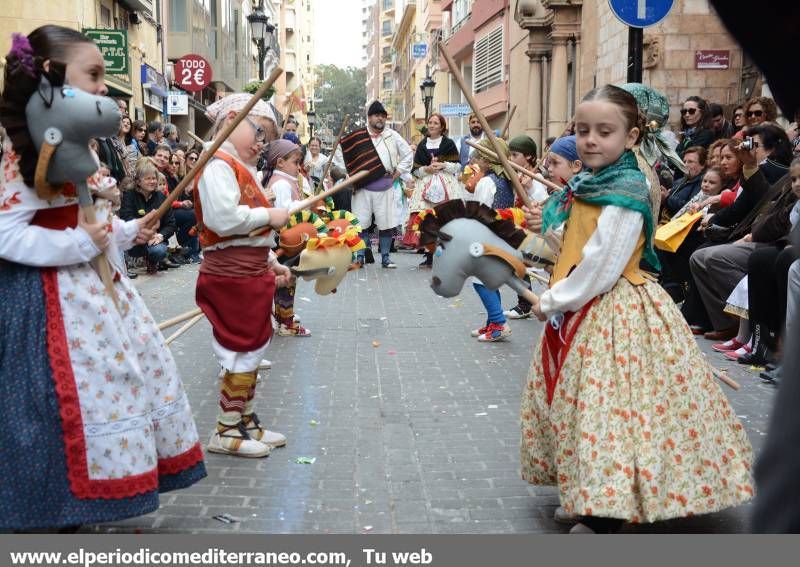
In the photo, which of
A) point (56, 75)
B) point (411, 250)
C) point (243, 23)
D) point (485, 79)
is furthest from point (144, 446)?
point (243, 23)

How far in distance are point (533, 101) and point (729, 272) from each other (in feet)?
63.2

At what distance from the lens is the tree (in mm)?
114438

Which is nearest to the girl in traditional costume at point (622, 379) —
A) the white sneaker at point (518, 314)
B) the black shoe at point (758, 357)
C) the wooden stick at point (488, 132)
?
the wooden stick at point (488, 132)

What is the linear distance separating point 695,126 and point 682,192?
2.08 metres

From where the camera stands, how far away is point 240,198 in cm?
456

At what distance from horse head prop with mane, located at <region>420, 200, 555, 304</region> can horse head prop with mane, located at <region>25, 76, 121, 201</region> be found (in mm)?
1571

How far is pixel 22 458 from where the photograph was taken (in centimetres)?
310

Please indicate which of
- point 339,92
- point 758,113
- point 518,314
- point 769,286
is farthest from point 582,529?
point 339,92

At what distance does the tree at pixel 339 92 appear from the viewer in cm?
11444

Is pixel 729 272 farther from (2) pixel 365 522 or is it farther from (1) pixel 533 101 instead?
(1) pixel 533 101

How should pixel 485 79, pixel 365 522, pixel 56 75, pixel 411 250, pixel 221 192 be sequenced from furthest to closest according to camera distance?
pixel 485 79 < pixel 411 250 < pixel 221 192 < pixel 365 522 < pixel 56 75

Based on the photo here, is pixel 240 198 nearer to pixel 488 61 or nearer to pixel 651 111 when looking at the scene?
pixel 651 111

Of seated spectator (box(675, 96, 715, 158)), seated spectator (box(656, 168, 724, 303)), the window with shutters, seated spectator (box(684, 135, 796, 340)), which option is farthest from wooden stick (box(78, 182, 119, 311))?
the window with shutters

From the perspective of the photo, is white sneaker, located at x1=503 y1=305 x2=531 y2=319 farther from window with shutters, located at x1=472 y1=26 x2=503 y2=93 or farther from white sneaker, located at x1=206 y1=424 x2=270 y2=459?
window with shutters, located at x1=472 y1=26 x2=503 y2=93
